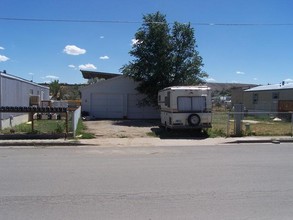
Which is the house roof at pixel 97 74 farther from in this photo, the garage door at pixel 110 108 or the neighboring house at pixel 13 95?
the neighboring house at pixel 13 95

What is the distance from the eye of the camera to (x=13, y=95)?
23.8m

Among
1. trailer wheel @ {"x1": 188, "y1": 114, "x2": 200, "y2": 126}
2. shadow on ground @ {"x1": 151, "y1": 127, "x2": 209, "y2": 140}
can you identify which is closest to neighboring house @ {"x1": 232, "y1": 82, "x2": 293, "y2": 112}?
shadow on ground @ {"x1": 151, "y1": 127, "x2": 209, "y2": 140}

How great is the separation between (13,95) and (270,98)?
26.2 m

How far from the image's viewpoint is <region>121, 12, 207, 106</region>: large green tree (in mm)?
29328

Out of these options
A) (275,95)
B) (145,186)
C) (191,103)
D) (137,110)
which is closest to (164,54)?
(137,110)

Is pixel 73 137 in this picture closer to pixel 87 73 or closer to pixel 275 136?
pixel 275 136

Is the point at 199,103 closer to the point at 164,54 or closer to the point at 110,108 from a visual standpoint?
the point at 164,54

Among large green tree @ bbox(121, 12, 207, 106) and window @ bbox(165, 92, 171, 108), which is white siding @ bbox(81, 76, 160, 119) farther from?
window @ bbox(165, 92, 171, 108)

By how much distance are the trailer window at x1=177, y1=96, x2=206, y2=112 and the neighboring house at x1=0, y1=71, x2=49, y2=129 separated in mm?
9129

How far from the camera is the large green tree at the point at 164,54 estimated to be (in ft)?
96.2

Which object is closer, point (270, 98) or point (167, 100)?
point (167, 100)

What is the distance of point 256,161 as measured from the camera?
11.3 metres

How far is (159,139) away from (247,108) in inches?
1149

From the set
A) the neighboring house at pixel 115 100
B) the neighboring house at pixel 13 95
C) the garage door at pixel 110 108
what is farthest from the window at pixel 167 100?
the garage door at pixel 110 108
